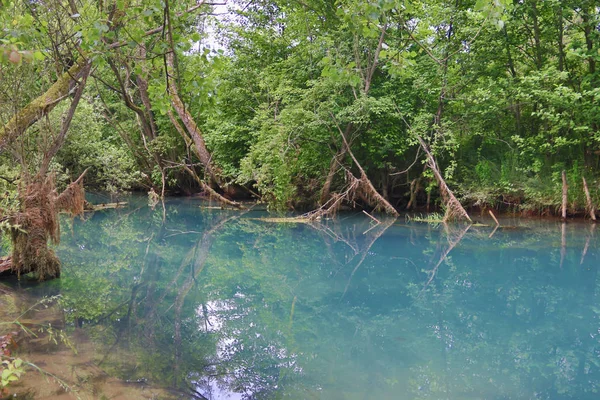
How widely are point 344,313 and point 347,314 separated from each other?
0.06 m

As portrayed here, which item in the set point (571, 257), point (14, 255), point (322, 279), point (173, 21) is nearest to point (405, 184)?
point (571, 257)

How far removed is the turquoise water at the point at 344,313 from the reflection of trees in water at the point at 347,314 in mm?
26

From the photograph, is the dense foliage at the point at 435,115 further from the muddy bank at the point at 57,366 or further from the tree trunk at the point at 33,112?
the muddy bank at the point at 57,366

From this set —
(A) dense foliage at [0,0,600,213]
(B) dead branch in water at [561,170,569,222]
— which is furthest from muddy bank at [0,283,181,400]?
(B) dead branch in water at [561,170,569,222]

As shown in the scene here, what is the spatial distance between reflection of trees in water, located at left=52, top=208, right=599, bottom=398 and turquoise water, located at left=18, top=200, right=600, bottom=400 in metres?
0.03

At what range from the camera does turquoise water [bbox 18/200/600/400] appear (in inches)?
187

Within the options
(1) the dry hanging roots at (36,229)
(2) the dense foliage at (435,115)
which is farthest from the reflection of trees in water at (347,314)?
(2) the dense foliage at (435,115)

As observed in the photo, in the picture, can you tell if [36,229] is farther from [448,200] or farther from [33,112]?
[448,200]

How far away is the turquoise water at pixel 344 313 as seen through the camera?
4.75m

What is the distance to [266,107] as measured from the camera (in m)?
22.3

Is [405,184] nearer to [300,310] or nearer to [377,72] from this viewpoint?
[377,72]

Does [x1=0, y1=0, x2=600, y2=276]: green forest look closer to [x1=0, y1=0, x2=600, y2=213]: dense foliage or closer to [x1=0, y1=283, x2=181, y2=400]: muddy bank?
[x1=0, y1=0, x2=600, y2=213]: dense foliage

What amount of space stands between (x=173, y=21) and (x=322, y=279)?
6020 millimetres

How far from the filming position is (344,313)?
7.07 meters
